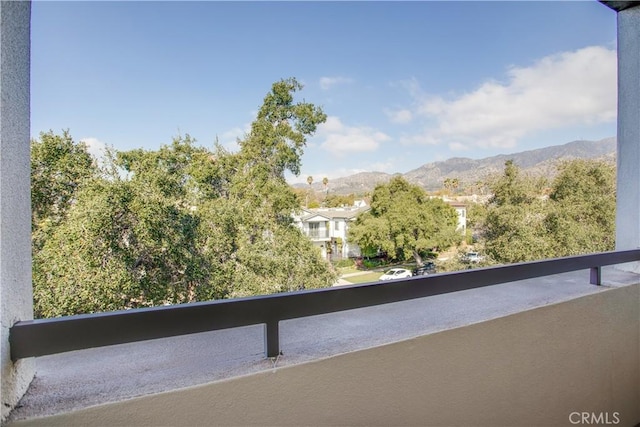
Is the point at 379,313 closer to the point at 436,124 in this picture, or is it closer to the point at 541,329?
the point at 541,329

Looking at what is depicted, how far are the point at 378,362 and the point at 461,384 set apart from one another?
377 millimetres

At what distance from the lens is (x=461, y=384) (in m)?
1.16

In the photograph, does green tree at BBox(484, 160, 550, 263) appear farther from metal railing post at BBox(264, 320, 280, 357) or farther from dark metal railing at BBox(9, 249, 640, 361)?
metal railing post at BBox(264, 320, 280, 357)

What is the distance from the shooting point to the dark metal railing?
27.2 inches

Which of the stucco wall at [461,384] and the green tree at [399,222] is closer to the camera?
the stucco wall at [461,384]

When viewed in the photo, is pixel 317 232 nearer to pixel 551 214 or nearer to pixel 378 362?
pixel 378 362

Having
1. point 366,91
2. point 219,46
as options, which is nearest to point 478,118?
point 366,91

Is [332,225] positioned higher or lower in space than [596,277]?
higher

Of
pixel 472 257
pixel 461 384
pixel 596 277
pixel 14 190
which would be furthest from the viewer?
pixel 472 257

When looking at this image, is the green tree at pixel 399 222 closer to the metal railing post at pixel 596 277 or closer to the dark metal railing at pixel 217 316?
the metal railing post at pixel 596 277

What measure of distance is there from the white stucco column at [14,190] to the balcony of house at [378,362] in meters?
0.05

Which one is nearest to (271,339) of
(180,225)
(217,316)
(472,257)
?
(217,316)

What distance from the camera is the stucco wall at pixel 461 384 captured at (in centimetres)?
81

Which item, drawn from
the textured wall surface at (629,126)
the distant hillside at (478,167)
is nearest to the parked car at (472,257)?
the distant hillside at (478,167)
